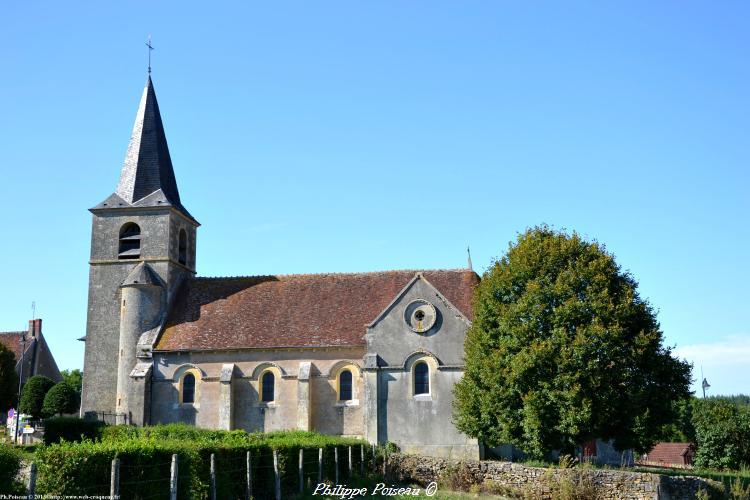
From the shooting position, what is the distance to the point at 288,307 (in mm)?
37531

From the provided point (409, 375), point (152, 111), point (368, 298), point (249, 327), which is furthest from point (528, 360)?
point (152, 111)

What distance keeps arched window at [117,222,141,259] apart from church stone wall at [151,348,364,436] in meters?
6.25

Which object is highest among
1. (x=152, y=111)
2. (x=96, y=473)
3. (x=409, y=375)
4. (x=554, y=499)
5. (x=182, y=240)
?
(x=152, y=111)

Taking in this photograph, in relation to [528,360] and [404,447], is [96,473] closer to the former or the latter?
[528,360]

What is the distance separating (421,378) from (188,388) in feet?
37.5

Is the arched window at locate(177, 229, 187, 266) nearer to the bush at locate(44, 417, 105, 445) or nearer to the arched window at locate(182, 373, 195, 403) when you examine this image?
the arched window at locate(182, 373, 195, 403)

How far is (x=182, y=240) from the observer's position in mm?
41344

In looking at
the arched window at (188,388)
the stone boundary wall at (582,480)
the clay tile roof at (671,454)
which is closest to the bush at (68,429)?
the arched window at (188,388)

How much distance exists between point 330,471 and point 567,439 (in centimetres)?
913

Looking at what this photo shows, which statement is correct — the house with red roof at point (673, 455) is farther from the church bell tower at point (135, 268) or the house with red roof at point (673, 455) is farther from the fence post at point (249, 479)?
the fence post at point (249, 479)

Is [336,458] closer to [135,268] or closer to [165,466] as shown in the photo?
[165,466]

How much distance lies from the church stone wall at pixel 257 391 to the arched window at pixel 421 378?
2.92m

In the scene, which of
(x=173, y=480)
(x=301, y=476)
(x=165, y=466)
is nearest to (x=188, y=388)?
(x=301, y=476)

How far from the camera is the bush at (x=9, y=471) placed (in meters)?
14.3
